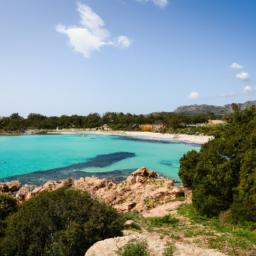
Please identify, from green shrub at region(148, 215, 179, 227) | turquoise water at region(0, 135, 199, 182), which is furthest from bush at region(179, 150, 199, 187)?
turquoise water at region(0, 135, 199, 182)

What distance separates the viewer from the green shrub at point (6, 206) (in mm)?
12359

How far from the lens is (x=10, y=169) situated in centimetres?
3712

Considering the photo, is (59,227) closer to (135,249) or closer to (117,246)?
(117,246)

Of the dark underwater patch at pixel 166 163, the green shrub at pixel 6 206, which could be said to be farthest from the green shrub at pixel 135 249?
the dark underwater patch at pixel 166 163

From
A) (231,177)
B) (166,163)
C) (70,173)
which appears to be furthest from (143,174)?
(166,163)

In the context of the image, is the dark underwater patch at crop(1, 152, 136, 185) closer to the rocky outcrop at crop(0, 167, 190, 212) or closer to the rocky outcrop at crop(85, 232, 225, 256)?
the rocky outcrop at crop(0, 167, 190, 212)

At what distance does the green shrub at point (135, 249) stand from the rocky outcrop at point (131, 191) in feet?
31.9

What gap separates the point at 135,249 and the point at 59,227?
3049 millimetres

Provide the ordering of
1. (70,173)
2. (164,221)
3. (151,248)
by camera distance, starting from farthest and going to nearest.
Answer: (70,173)
(164,221)
(151,248)

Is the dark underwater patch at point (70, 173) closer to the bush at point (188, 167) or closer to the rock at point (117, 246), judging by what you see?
the bush at point (188, 167)

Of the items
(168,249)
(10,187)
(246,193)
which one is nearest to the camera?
(168,249)

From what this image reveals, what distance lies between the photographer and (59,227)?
943 centimetres

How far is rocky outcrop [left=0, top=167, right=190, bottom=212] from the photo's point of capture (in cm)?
1927

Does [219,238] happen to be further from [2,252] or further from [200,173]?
[2,252]
